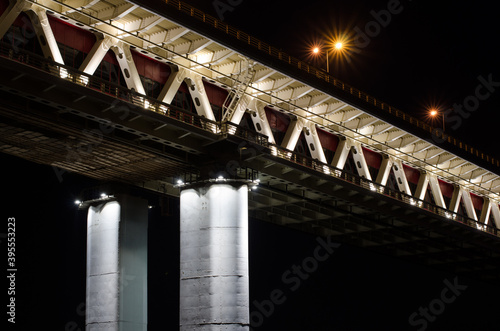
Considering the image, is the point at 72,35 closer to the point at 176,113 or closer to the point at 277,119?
the point at 176,113

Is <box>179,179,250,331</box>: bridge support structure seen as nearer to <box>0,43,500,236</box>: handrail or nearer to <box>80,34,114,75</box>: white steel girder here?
<box>0,43,500,236</box>: handrail

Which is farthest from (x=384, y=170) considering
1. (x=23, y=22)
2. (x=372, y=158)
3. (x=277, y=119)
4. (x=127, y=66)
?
(x=23, y=22)

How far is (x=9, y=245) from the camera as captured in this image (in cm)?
6378

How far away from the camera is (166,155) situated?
35.9 m

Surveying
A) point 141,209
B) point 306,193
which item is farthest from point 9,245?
point 306,193

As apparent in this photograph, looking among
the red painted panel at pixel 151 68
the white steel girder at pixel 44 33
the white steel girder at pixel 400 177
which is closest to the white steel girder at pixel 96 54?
the white steel girder at pixel 44 33

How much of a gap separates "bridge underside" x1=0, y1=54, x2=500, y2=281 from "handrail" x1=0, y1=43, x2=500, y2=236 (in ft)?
0.67

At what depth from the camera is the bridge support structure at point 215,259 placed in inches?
1336

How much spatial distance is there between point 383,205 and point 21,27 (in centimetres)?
2690

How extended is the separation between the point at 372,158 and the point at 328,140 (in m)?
5.59

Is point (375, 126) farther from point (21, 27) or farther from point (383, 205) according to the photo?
point (21, 27)

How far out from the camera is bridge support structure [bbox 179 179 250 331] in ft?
111

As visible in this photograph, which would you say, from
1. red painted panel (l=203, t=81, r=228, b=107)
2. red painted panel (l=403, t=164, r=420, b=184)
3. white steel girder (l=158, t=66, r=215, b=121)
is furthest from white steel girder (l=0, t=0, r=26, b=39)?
red painted panel (l=403, t=164, r=420, b=184)

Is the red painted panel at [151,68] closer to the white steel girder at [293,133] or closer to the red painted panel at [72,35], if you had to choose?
the red painted panel at [72,35]
